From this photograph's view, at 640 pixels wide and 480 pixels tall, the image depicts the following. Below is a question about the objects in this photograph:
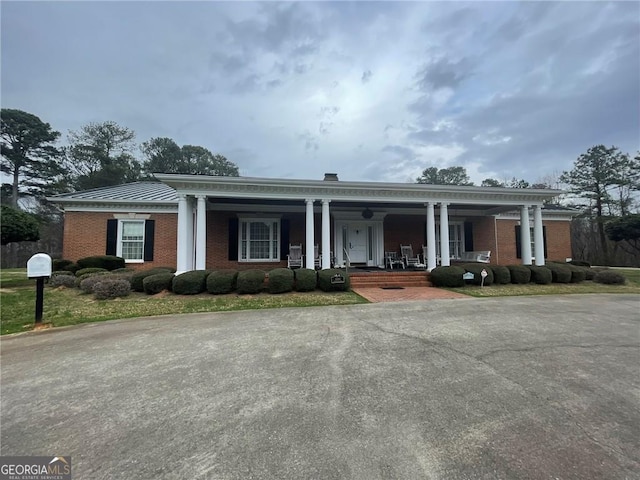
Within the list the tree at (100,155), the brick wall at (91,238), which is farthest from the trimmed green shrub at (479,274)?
the tree at (100,155)

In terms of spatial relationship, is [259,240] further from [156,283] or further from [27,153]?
[27,153]

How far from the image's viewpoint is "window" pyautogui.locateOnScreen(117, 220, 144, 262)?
13.2 meters

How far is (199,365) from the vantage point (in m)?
3.74

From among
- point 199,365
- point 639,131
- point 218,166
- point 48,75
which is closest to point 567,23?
point 199,365

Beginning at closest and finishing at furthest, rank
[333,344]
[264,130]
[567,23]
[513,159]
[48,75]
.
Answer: [333,344]
[567,23]
[48,75]
[264,130]
[513,159]

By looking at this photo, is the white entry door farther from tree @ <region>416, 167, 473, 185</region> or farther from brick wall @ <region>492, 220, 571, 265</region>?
tree @ <region>416, 167, 473, 185</region>

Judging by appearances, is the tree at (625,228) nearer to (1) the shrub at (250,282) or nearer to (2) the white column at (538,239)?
(2) the white column at (538,239)

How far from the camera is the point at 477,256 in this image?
560 inches

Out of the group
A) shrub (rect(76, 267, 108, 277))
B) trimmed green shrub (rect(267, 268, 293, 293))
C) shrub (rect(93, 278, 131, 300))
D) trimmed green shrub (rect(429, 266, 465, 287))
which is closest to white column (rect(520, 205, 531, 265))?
trimmed green shrub (rect(429, 266, 465, 287))

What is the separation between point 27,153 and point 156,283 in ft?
91.2

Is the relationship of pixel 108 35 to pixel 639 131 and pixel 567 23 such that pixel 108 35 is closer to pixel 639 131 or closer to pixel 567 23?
pixel 567 23

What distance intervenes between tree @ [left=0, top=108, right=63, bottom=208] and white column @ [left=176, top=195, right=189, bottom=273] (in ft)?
82.5

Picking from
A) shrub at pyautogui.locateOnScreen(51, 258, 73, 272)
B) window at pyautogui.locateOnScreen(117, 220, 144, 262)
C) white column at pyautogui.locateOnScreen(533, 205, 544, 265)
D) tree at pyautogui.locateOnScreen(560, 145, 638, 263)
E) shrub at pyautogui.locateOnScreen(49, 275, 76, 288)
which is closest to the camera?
shrub at pyautogui.locateOnScreen(49, 275, 76, 288)

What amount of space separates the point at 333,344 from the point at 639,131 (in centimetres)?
2574
